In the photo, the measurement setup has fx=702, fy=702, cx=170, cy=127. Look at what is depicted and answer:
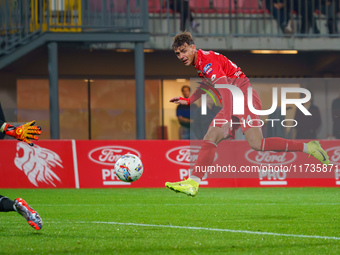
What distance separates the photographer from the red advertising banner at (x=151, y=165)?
614 inches

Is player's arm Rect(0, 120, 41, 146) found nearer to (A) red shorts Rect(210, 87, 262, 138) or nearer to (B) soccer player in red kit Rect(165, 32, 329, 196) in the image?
(B) soccer player in red kit Rect(165, 32, 329, 196)

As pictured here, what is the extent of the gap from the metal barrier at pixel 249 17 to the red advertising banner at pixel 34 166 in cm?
553

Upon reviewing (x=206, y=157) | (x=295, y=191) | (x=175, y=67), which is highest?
(x=175, y=67)

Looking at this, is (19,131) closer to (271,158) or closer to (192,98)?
(192,98)

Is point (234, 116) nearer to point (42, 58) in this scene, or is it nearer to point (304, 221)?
point (304, 221)

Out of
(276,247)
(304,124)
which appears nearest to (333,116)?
(304,124)

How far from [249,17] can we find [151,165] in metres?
7.28

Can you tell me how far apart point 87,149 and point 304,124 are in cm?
849

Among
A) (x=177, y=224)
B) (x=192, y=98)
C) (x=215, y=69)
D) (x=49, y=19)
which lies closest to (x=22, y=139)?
(x=177, y=224)

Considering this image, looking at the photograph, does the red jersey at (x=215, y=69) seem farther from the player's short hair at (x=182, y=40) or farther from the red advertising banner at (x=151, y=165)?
the red advertising banner at (x=151, y=165)

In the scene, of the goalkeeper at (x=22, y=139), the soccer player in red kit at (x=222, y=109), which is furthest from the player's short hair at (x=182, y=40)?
the goalkeeper at (x=22, y=139)

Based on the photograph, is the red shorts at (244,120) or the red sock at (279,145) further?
the red sock at (279,145)

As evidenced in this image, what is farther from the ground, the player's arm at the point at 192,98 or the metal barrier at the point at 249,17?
the metal barrier at the point at 249,17

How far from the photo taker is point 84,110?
75.9 ft
